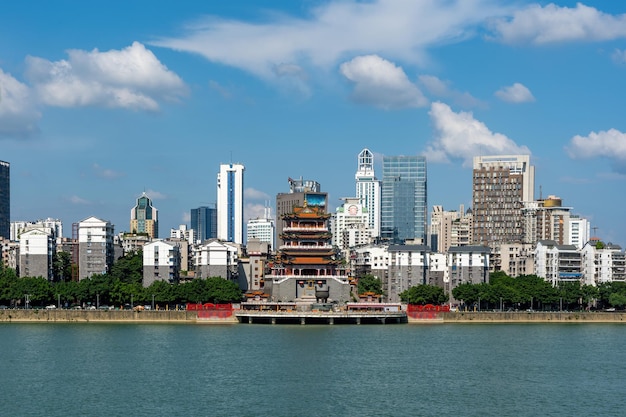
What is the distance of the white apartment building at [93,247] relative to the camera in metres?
164

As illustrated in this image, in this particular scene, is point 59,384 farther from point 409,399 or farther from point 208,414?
point 409,399

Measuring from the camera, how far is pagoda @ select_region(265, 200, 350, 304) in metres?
152

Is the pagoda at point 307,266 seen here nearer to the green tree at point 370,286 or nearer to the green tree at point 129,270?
the green tree at point 370,286

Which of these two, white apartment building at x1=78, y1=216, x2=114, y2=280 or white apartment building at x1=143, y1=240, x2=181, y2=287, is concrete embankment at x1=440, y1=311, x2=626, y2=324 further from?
white apartment building at x1=78, y1=216, x2=114, y2=280

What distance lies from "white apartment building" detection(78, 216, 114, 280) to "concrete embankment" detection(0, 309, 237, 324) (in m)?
25.8

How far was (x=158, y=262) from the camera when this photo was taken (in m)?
162

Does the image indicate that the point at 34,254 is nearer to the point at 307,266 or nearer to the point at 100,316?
the point at 100,316

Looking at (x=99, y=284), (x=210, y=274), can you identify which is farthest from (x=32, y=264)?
(x=210, y=274)

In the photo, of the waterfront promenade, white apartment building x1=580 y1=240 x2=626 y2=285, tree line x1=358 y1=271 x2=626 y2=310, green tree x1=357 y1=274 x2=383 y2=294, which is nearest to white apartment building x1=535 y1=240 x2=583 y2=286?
white apartment building x1=580 y1=240 x2=626 y2=285

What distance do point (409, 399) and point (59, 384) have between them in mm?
25627

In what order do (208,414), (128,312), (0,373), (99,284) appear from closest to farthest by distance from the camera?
(208,414), (0,373), (128,312), (99,284)

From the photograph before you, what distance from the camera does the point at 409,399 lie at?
69.2 meters

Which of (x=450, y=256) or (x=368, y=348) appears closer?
(x=368, y=348)

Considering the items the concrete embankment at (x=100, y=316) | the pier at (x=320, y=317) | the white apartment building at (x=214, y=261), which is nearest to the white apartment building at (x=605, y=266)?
the pier at (x=320, y=317)
